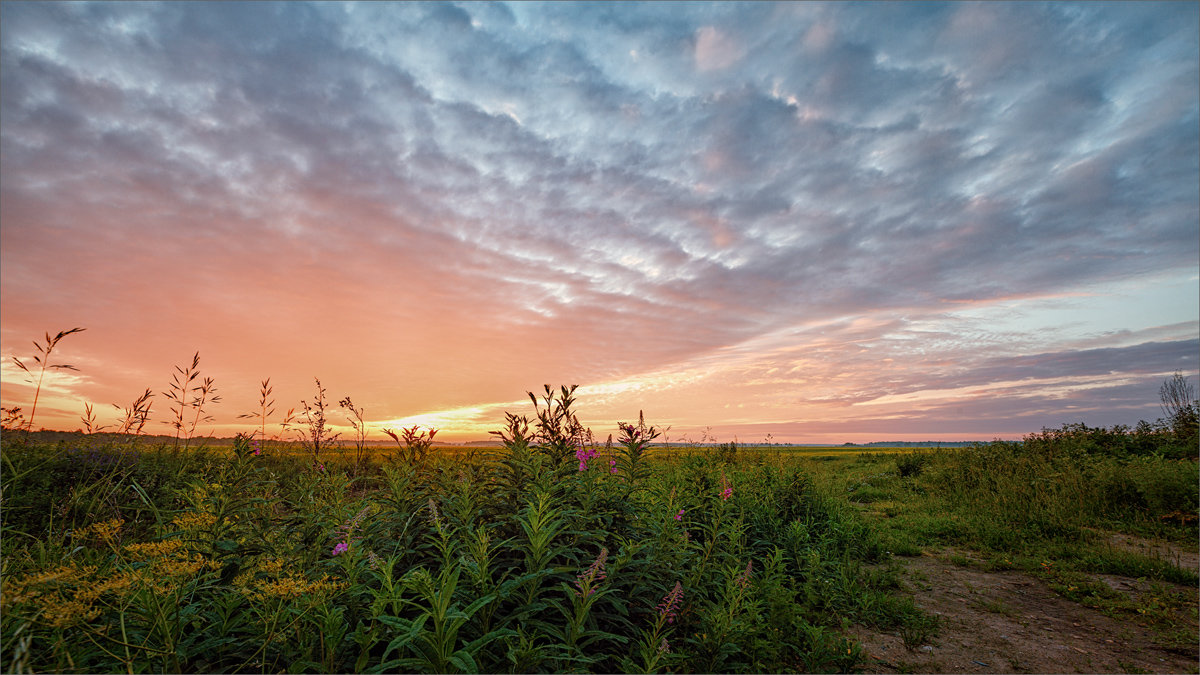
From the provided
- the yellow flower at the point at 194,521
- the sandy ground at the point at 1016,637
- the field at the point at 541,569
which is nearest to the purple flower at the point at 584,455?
the field at the point at 541,569

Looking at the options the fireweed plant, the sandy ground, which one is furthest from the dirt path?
the fireweed plant

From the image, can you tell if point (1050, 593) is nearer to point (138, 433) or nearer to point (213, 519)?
point (213, 519)

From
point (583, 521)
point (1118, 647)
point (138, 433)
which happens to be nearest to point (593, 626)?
point (583, 521)

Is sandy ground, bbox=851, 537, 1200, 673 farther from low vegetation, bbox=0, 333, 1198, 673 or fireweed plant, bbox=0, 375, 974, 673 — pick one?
fireweed plant, bbox=0, 375, 974, 673

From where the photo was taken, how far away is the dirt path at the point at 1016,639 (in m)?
4.77

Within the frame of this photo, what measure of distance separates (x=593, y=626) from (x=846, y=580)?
173 inches

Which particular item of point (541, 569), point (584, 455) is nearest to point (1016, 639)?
point (584, 455)

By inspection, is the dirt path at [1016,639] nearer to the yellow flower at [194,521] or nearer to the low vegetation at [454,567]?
the low vegetation at [454,567]

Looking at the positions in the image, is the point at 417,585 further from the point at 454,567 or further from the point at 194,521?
the point at 194,521

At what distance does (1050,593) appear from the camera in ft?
23.0

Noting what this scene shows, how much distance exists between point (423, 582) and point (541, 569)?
0.74 meters

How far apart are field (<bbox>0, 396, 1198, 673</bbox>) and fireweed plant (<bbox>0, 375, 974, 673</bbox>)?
0.02 metres

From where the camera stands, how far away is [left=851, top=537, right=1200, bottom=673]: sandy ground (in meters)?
4.77

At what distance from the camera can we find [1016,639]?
539cm
